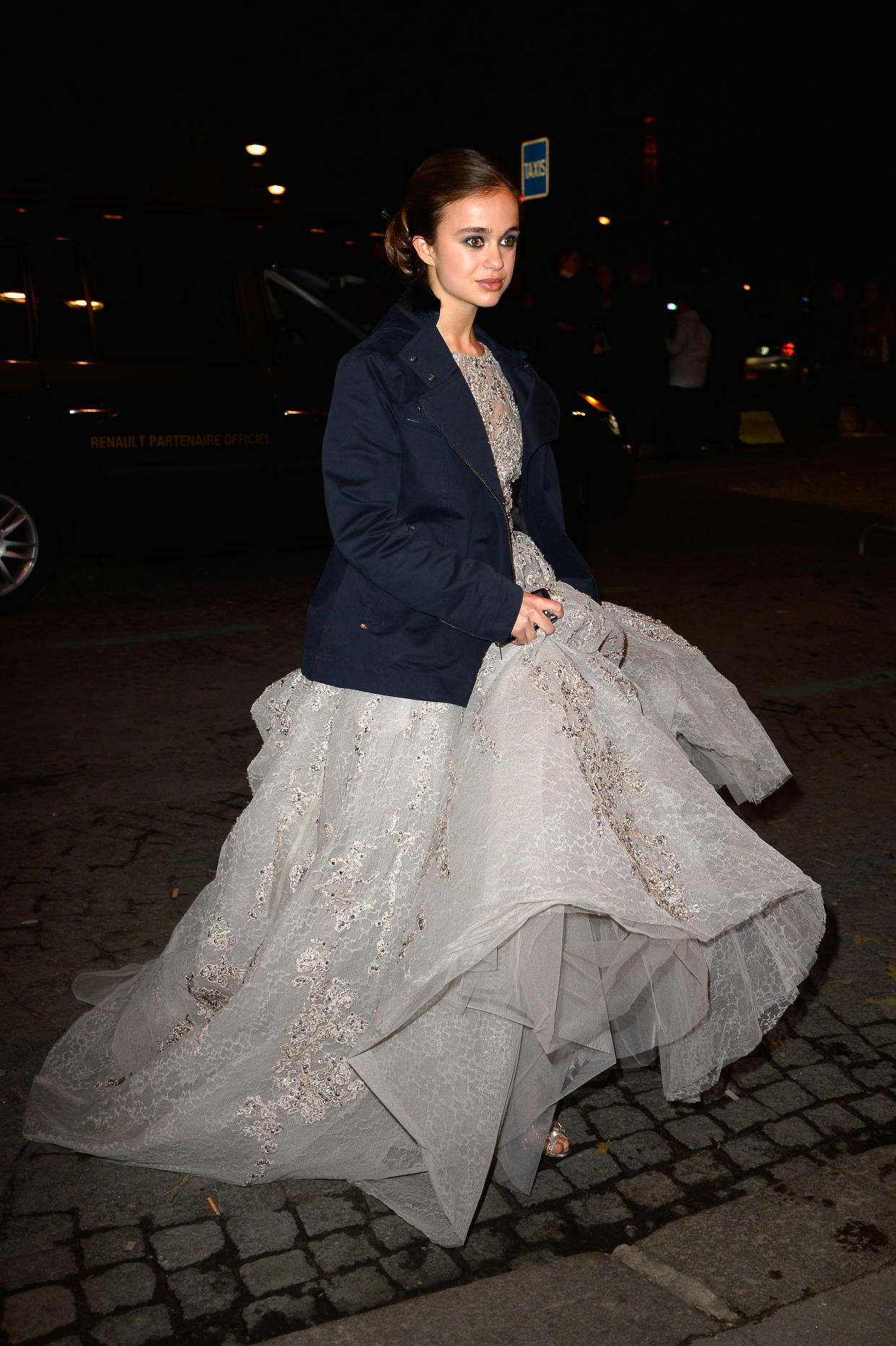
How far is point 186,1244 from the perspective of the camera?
8.15 ft

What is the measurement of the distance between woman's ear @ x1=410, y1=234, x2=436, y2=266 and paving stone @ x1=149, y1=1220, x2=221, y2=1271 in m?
2.03

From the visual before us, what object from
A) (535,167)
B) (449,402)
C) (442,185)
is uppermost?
(535,167)

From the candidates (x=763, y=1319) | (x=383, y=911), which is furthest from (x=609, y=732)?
(x=763, y=1319)

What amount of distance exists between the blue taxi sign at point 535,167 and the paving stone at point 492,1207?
15873 millimetres

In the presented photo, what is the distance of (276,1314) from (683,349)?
13.7 metres

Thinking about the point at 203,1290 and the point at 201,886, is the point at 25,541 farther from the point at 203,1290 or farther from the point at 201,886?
the point at 203,1290

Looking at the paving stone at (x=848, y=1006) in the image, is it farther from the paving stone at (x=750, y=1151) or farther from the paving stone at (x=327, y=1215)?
the paving stone at (x=327, y=1215)

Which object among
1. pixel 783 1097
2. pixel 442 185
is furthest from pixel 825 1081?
pixel 442 185

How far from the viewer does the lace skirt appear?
239 centimetres

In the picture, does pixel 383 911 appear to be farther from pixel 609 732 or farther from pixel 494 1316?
pixel 494 1316

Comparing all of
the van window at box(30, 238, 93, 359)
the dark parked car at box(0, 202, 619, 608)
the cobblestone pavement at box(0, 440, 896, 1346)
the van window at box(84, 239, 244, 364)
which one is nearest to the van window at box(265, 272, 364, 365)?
the dark parked car at box(0, 202, 619, 608)

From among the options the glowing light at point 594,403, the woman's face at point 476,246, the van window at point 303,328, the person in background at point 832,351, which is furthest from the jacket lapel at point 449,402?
the person in background at point 832,351

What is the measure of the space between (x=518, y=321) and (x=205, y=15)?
9387 millimetres

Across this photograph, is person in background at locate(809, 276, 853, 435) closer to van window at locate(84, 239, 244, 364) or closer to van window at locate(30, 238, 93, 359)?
van window at locate(84, 239, 244, 364)
